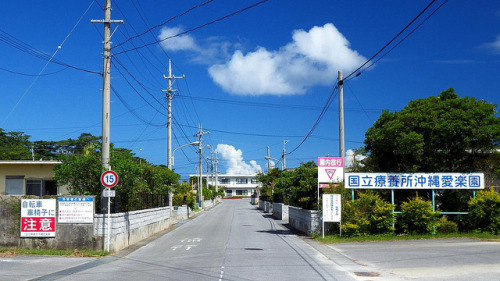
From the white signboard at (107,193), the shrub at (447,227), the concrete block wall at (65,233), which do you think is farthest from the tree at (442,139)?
the concrete block wall at (65,233)

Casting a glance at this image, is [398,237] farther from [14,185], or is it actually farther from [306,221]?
[14,185]

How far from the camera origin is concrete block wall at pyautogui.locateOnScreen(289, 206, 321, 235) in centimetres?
2431

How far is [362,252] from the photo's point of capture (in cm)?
1786

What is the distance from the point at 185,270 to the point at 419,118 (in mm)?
13809

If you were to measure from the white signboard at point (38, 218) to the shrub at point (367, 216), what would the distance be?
12.0 m

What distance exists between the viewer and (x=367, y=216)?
2242cm

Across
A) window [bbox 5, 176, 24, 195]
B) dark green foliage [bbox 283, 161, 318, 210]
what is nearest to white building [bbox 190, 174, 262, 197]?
window [bbox 5, 176, 24, 195]

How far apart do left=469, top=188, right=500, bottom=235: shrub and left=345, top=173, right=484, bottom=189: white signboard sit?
0.79m

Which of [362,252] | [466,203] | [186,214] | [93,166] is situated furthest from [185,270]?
[186,214]

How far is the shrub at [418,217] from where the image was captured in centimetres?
2191

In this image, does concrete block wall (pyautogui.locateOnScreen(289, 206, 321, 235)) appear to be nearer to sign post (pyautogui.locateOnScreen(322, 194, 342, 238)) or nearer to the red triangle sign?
sign post (pyautogui.locateOnScreen(322, 194, 342, 238))

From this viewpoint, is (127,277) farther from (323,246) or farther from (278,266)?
(323,246)

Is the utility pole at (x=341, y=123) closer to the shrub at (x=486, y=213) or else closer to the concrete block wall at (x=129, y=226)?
the shrub at (x=486, y=213)

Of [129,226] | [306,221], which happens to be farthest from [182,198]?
[129,226]
